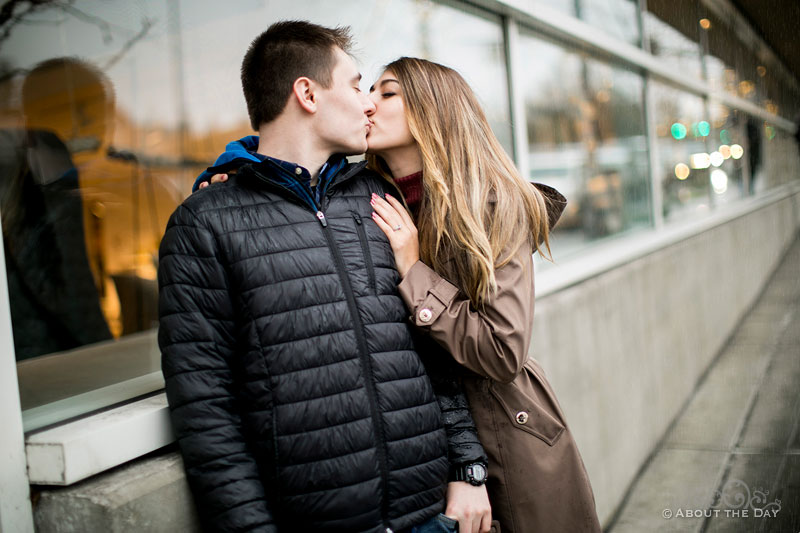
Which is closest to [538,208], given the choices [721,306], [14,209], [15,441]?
[15,441]

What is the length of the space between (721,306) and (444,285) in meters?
7.08

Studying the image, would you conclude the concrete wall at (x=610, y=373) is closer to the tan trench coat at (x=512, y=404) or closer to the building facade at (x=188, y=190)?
the building facade at (x=188, y=190)

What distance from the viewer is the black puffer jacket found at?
1496 mm

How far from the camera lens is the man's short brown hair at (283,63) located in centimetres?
187

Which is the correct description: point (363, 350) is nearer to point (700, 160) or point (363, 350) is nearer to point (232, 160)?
point (232, 160)

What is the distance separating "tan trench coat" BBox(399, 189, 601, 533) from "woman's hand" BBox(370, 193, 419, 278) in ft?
0.12

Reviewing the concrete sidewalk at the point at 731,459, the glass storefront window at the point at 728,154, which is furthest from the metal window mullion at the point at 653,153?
the glass storefront window at the point at 728,154

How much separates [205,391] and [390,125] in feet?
3.52

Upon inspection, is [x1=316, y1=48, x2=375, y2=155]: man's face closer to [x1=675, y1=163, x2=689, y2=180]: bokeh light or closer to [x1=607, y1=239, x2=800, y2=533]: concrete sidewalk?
[x1=607, y1=239, x2=800, y2=533]: concrete sidewalk

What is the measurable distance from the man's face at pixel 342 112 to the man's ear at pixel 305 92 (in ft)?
0.05

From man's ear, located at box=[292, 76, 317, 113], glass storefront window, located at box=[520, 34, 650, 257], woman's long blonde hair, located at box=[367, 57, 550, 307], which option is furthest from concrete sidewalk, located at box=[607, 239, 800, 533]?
man's ear, located at box=[292, 76, 317, 113]

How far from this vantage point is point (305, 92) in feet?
6.15

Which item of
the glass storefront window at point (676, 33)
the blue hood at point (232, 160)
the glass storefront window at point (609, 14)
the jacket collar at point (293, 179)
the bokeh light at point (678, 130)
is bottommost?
the jacket collar at point (293, 179)

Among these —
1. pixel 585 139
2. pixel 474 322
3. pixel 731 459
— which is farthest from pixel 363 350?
pixel 585 139
